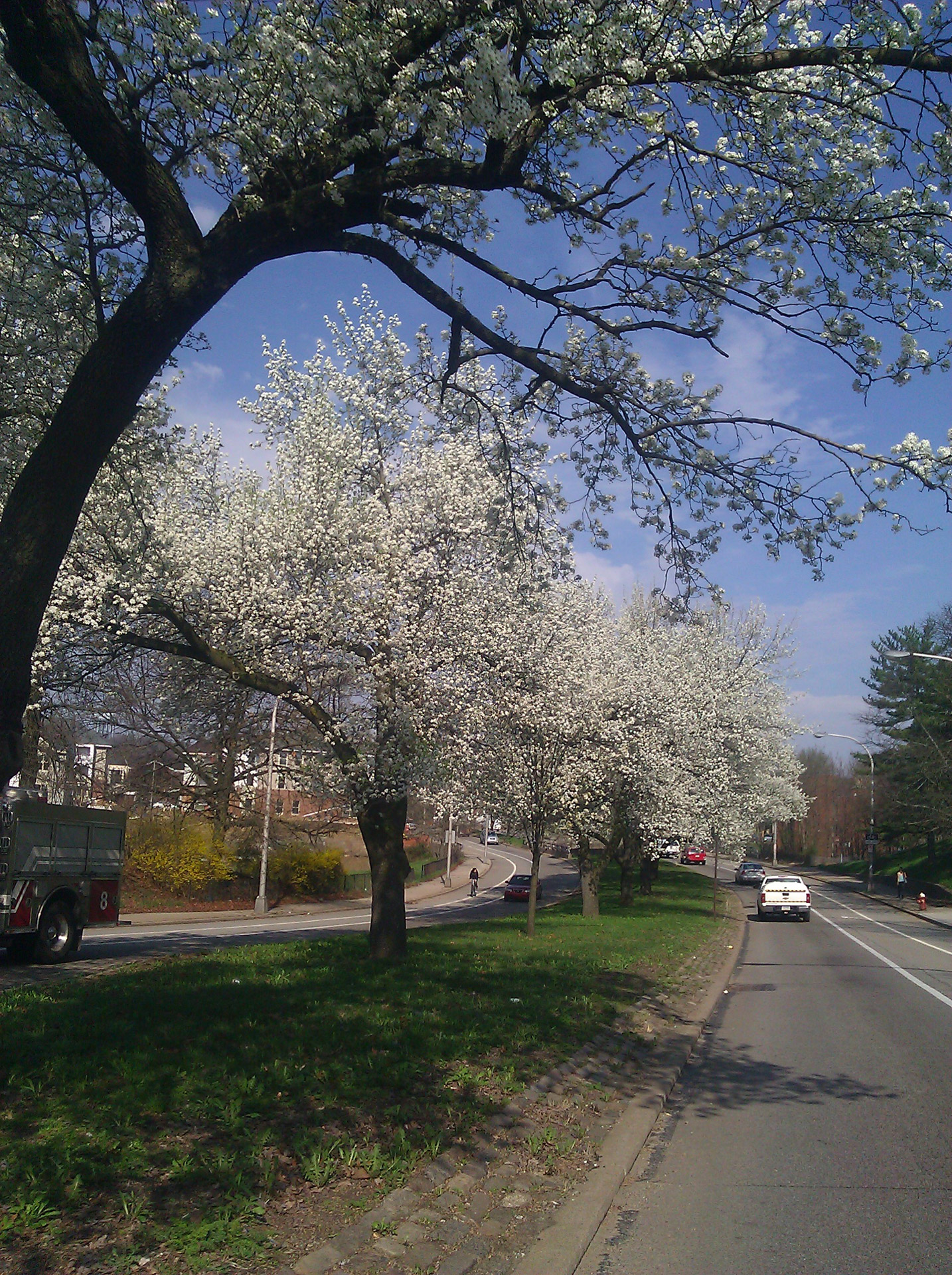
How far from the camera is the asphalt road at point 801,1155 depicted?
4.84 meters

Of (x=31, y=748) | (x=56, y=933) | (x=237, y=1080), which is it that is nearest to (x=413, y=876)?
(x=31, y=748)

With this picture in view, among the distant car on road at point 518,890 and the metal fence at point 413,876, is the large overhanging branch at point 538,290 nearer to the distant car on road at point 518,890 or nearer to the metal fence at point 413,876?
the metal fence at point 413,876

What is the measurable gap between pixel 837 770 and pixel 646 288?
386 ft

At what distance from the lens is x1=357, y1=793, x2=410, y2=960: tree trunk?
45.4 ft

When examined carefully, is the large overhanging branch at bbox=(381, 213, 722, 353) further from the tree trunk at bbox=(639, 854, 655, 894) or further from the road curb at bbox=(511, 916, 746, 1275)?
the tree trunk at bbox=(639, 854, 655, 894)

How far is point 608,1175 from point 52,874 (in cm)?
1407

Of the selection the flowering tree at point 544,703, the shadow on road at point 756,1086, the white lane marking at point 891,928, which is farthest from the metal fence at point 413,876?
the shadow on road at point 756,1086

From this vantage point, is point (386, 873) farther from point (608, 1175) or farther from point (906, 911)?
point (906, 911)

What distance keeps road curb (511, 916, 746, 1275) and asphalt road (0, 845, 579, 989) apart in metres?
9.31

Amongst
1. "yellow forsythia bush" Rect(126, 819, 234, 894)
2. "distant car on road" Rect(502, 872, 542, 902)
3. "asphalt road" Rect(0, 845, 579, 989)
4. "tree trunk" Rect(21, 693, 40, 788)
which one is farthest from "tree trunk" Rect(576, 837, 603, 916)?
"distant car on road" Rect(502, 872, 542, 902)

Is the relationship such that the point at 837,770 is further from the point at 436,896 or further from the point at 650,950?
the point at 650,950

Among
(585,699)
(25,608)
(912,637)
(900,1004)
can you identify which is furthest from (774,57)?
→ (912,637)

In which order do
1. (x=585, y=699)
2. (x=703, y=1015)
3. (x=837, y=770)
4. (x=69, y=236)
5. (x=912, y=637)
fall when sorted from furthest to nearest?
(x=837, y=770) < (x=912, y=637) < (x=585, y=699) < (x=703, y=1015) < (x=69, y=236)

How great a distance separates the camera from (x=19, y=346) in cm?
970
